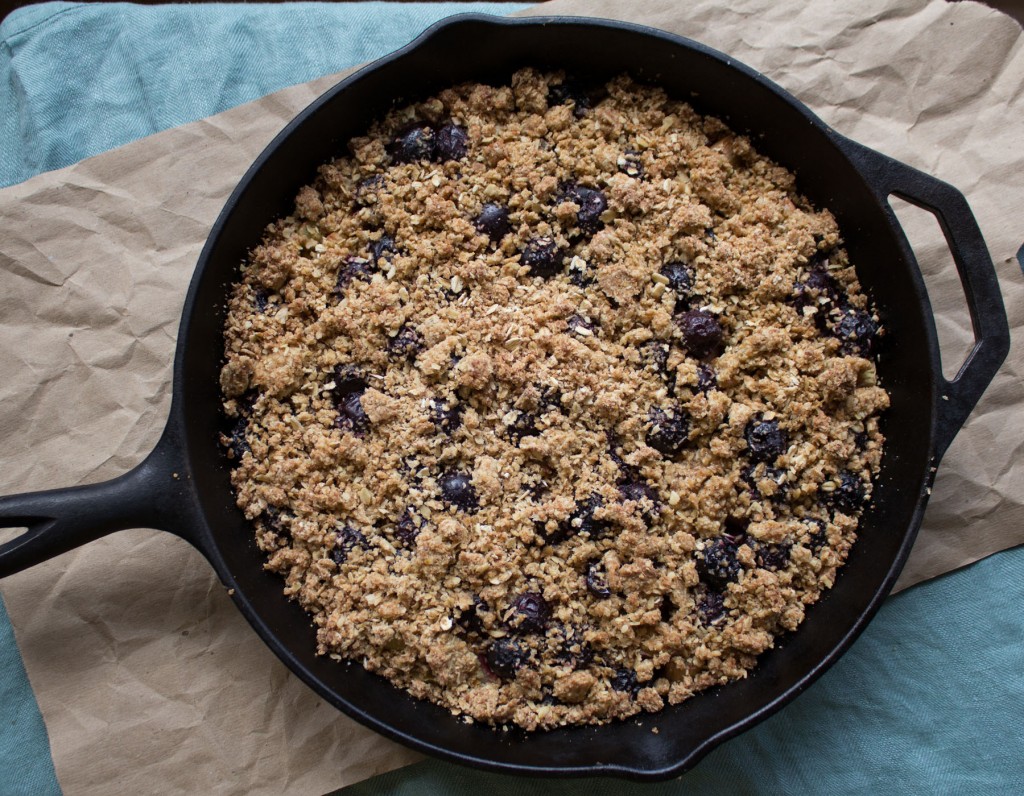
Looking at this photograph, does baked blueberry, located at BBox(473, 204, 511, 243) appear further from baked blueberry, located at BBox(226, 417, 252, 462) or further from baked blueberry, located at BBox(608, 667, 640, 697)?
baked blueberry, located at BBox(608, 667, 640, 697)

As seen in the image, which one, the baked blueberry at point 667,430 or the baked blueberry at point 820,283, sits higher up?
the baked blueberry at point 820,283

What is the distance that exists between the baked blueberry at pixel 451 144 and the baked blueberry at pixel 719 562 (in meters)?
0.97

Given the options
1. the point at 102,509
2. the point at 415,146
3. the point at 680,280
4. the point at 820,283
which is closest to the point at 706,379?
the point at 680,280

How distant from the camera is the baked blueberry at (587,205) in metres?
1.74

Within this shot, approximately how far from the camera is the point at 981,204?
1981 mm

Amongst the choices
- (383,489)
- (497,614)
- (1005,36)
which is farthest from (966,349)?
(383,489)

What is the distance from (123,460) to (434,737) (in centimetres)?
98

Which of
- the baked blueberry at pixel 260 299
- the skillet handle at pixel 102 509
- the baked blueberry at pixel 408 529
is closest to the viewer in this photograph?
the skillet handle at pixel 102 509

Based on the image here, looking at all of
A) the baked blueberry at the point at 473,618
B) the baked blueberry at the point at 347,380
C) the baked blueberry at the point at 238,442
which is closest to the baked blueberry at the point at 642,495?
the baked blueberry at the point at 473,618

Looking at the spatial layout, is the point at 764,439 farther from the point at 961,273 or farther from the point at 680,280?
the point at 961,273

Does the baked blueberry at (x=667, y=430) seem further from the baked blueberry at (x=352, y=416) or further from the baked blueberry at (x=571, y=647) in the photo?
the baked blueberry at (x=352, y=416)

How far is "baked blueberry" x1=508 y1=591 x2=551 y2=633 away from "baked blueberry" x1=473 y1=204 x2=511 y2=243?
0.74 metres

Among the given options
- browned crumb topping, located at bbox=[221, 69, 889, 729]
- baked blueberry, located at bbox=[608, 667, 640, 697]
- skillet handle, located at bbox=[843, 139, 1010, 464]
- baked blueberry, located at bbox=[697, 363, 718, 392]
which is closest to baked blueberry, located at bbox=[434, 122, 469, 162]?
browned crumb topping, located at bbox=[221, 69, 889, 729]

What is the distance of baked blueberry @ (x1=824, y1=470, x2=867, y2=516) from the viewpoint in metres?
1.71
